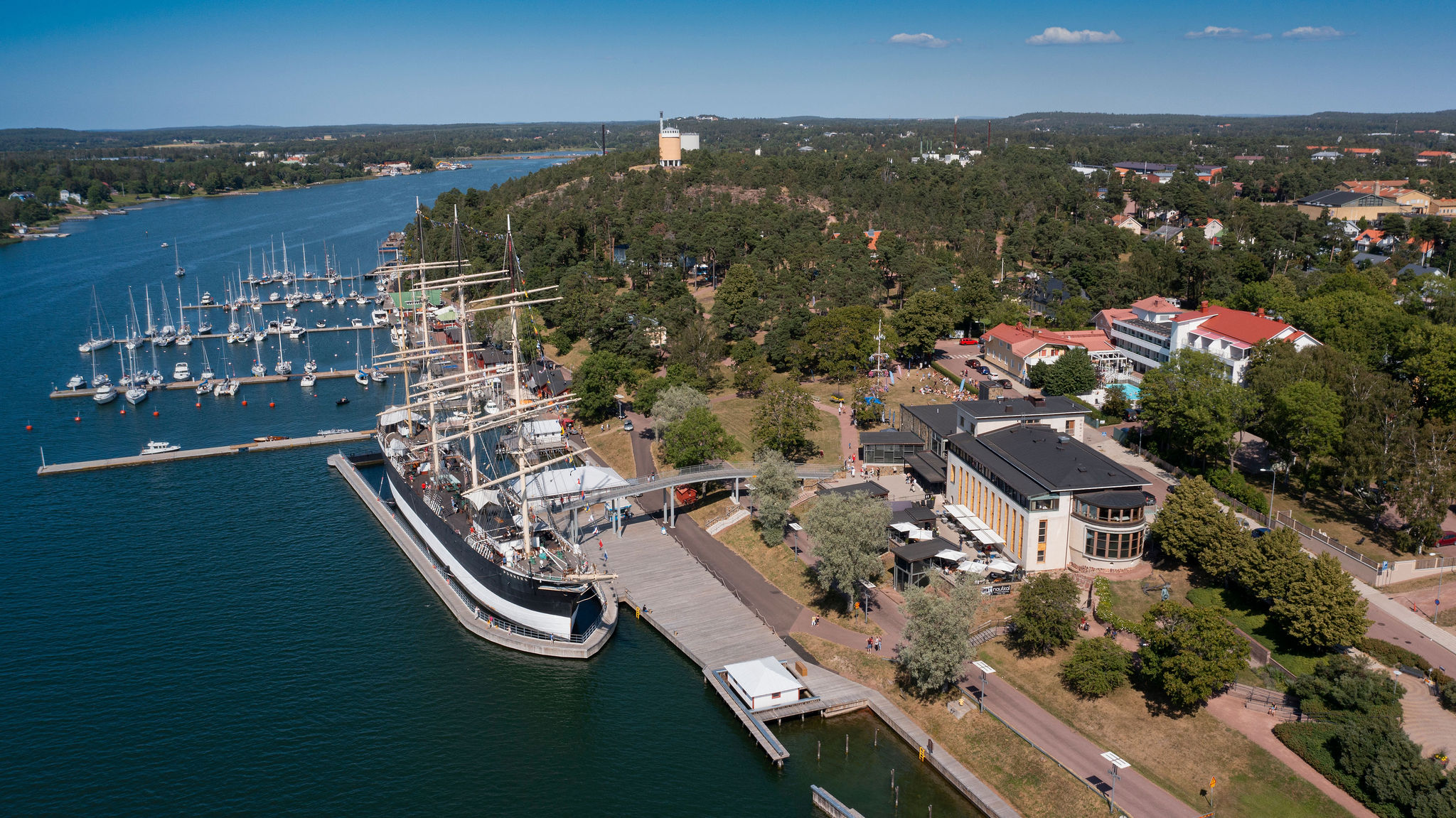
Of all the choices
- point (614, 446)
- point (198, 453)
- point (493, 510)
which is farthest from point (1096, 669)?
point (198, 453)

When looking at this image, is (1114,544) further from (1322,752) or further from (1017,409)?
(1322,752)

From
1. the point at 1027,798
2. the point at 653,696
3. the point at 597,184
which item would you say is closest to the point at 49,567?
the point at 653,696

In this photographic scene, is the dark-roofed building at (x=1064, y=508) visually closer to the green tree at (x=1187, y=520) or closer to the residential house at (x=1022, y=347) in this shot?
the green tree at (x=1187, y=520)

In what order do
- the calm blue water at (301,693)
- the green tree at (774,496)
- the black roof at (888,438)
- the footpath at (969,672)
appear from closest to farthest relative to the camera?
the footpath at (969,672) < the calm blue water at (301,693) < the green tree at (774,496) < the black roof at (888,438)

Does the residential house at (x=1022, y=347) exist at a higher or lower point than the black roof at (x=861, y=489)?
higher

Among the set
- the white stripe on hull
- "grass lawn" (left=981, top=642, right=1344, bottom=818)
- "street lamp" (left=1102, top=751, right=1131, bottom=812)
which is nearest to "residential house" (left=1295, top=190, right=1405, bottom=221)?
"grass lawn" (left=981, top=642, right=1344, bottom=818)

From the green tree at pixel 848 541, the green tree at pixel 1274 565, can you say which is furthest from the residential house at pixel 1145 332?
the green tree at pixel 848 541

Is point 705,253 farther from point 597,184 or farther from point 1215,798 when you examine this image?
point 1215,798
